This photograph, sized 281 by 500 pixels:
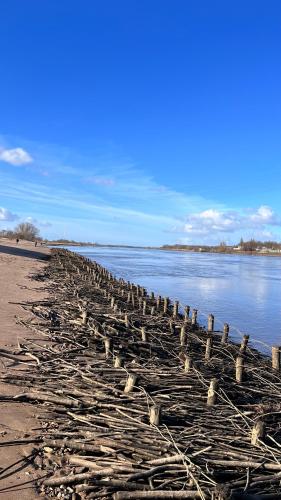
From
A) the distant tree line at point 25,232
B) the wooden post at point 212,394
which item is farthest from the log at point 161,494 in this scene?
the distant tree line at point 25,232

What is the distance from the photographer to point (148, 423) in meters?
5.12

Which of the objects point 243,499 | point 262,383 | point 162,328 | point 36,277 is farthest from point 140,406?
point 36,277

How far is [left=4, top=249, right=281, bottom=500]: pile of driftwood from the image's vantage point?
407 centimetres

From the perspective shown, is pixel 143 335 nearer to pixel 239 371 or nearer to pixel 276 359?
pixel 239 371

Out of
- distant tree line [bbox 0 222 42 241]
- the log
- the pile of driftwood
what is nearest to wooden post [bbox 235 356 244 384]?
the pile of driftwood

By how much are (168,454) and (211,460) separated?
0.42 meters

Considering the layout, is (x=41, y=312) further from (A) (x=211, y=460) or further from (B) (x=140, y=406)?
(A) (x=211, y=460)

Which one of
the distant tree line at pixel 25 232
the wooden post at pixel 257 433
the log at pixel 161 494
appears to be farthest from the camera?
the distant tree line at pixel 25 232

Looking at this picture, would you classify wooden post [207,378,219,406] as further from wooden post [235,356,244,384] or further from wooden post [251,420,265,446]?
wooden post [235,356,244,384]

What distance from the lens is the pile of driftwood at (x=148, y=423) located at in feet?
13.4

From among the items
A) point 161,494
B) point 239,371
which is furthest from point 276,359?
point 161,494

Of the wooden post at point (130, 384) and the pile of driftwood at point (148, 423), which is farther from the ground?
the wooden post at point (130, 384)

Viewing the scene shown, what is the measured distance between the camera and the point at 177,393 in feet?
20.5

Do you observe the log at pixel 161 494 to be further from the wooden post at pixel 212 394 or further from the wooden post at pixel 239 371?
the wooden post at pixel 239 371
